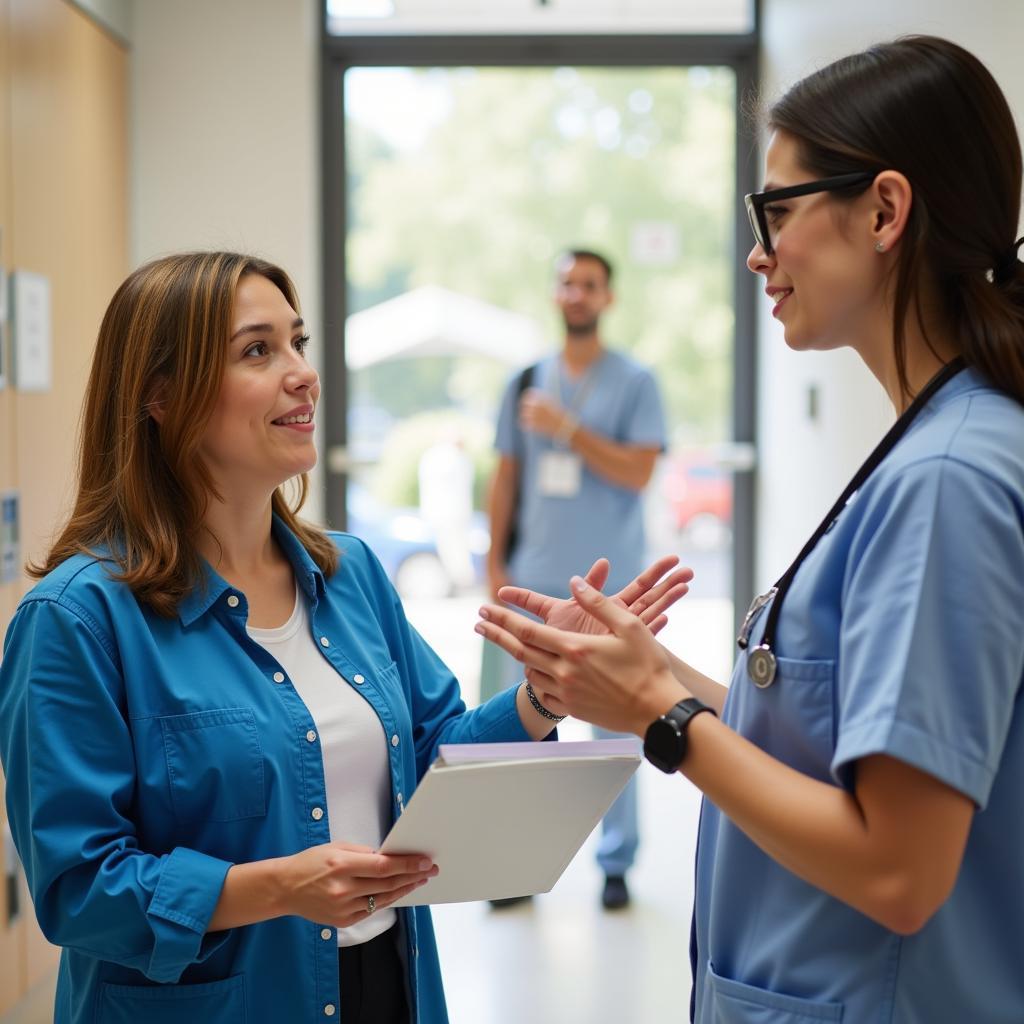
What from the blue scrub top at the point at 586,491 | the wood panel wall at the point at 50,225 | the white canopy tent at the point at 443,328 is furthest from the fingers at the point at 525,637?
the white canopy tent at the point at 443,328

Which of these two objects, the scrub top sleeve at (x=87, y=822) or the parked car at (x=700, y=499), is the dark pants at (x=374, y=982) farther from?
the parked car at (x=700, y=499)

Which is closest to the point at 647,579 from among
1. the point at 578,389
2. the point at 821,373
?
the point at 578,389

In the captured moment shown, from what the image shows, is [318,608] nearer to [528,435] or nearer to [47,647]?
[47,647]

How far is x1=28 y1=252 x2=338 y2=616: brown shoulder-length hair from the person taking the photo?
148cm

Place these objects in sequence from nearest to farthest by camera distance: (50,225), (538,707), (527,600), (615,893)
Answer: (527,600) → (538,707) → (50,225) → (615,893)

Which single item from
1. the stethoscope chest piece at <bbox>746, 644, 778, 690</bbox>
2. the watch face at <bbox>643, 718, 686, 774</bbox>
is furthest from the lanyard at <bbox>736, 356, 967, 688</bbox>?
the watch face at <bbox>643, 718, 686, 774</bbox>

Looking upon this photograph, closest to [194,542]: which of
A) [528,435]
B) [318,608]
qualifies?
[318,608]

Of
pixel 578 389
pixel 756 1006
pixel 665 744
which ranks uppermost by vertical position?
pixel 578 389

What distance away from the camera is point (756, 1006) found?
43.6 inches

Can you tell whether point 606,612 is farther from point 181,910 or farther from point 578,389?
point 578,389

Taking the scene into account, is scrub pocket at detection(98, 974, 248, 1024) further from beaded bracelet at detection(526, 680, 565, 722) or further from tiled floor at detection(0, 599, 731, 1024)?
tiled floor at detection(0, 599, 731, 1024)

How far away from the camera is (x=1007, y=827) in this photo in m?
1.03

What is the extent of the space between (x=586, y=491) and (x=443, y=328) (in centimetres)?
130

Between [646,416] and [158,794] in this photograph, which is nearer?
[158,794]
